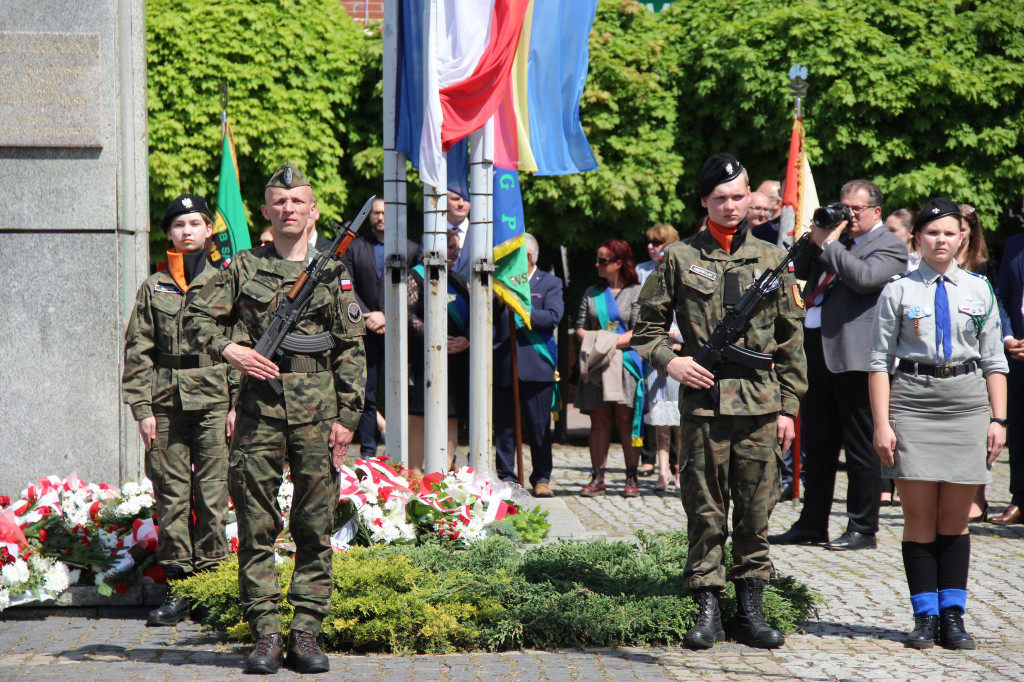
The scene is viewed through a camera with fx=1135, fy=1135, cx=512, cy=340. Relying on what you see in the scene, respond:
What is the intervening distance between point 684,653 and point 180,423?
2.94 meters

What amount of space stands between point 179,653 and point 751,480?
2.82m

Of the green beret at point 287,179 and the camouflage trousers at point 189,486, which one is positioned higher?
the green beret at point 287,179

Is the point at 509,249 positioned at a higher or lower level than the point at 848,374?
higher

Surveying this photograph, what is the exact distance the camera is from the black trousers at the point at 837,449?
7.49 metres

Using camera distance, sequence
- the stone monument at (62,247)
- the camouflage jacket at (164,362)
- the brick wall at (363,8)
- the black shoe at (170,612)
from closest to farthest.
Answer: the black shoe at (170,612)
the camouflage jacket at (164,362)
the stone monument at (62,247)
the brick wall at (363,8)

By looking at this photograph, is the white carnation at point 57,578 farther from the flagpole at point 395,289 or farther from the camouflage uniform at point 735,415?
the camouflage uniform at point 735,415

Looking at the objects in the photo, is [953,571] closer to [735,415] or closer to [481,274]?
[735,415]

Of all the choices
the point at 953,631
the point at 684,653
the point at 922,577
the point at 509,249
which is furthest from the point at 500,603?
the point at 509,249

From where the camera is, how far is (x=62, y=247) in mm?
7203

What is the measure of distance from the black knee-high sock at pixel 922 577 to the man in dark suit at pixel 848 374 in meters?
2.01

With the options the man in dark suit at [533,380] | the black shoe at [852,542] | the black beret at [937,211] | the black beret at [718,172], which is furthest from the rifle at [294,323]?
the man in dark suit at [533,380]

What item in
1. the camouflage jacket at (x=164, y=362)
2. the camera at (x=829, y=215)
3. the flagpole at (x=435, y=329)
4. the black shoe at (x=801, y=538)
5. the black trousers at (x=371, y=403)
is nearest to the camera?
the camouflage jacket at (x=164, y=362)

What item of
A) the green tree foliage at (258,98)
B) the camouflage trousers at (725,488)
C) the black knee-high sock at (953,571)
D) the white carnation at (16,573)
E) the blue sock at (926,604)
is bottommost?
the white carnation at (16,573)

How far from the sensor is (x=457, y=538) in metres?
6.75
